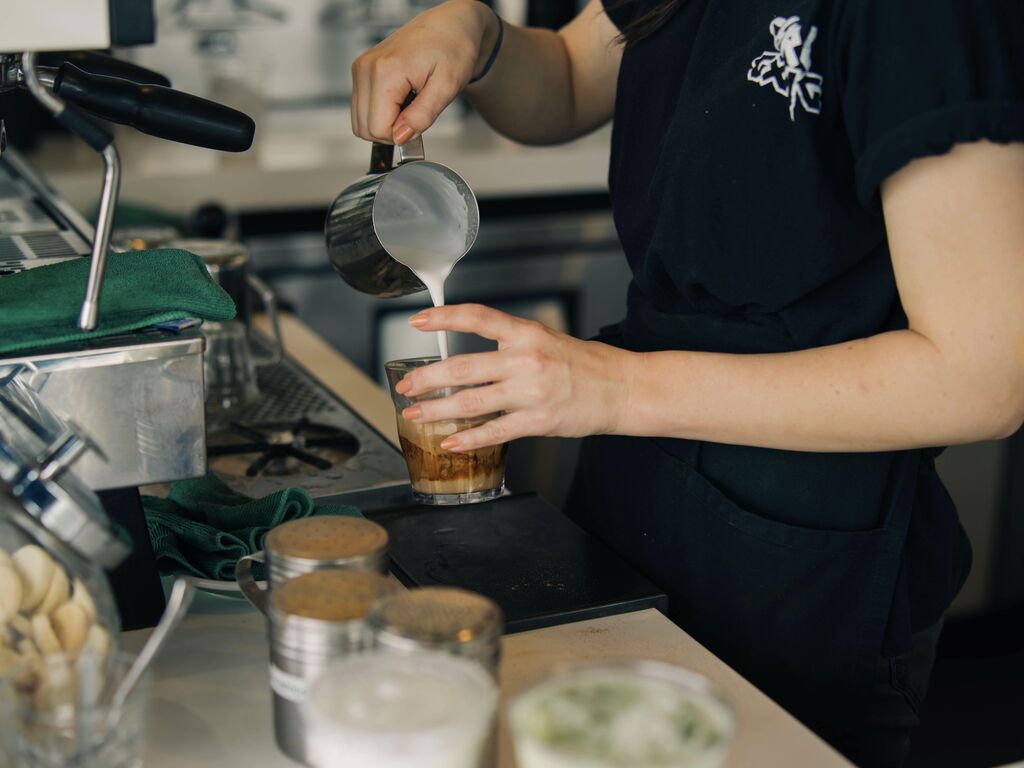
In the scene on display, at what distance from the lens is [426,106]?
126 centimetres

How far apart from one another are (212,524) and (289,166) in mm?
1863

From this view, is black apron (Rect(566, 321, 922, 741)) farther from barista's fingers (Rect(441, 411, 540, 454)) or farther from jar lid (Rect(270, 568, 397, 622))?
jar lid (Rect(270, 568, 397, 622))

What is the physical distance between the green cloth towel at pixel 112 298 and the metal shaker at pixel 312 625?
277 mm

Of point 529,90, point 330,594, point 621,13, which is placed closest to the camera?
point 330,594

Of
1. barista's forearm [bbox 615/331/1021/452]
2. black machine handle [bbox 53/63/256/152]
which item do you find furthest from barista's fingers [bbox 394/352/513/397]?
black machine handle [bbox 53/63/256/152]

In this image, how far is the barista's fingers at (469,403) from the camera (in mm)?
1036

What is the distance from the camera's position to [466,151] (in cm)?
314

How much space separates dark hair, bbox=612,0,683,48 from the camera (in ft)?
4.16

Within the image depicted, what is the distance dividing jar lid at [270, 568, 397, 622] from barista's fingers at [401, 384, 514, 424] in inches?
8.7

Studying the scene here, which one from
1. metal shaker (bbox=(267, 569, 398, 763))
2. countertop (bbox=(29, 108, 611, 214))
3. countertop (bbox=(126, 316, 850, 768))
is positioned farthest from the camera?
countertop (bbox=(29, 108, 611, 214))

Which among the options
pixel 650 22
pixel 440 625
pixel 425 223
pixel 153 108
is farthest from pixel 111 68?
pixel 440 625

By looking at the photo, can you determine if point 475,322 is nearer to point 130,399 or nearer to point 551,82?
point 130,399

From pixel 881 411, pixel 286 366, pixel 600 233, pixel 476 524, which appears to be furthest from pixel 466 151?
pixel 881 411

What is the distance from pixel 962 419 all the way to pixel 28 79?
2.44 ft
